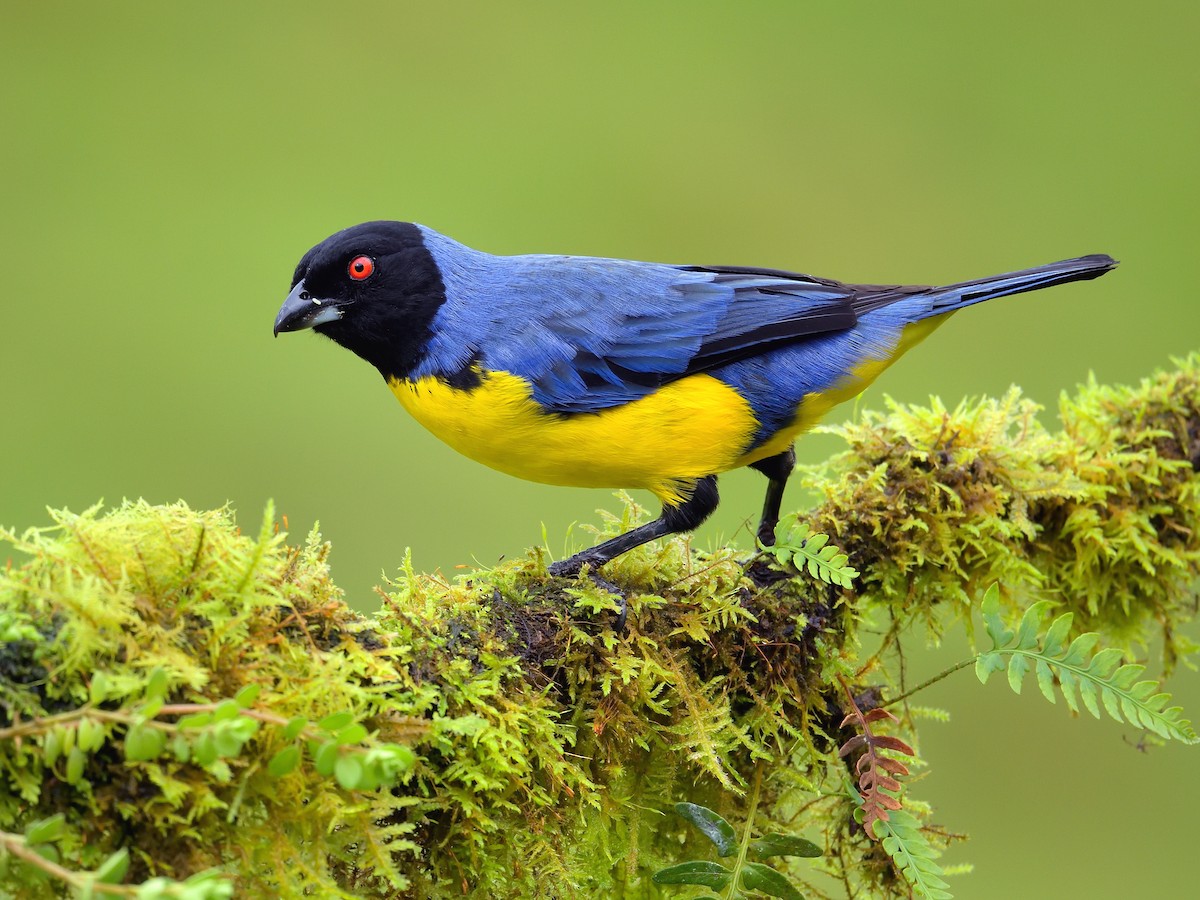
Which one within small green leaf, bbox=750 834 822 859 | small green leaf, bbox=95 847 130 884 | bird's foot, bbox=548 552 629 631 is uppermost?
bird's foot, bbox=548 552 629 631

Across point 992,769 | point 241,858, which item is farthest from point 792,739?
point 992,769

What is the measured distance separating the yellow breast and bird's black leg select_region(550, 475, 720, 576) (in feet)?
0.14

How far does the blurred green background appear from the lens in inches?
304

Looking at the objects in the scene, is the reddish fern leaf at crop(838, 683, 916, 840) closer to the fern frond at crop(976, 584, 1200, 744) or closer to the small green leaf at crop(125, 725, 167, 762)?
the fern frond at crop(976, 584, 1200, 744)

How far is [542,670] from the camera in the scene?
2820mm

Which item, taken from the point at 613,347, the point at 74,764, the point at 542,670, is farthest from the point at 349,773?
the point at 613,347

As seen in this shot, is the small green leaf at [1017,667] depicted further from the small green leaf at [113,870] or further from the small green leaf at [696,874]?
the small green leaf at [113,870]

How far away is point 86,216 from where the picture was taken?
9891 millimetres

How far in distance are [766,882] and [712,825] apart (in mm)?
177

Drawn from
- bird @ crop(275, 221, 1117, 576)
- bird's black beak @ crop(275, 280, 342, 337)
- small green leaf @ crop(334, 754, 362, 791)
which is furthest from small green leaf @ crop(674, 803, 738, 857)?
bird's black beak @ crop(275, 280, 342, 337)

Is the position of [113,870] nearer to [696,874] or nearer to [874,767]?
[696,874]

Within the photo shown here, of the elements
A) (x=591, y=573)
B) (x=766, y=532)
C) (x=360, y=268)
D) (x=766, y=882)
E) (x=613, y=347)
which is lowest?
(x=766, y=882)

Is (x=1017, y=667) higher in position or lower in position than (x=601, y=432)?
lower

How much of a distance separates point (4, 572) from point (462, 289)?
7.24 feet
